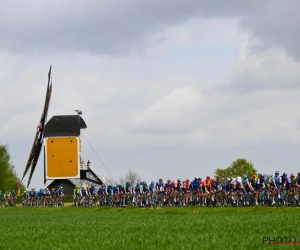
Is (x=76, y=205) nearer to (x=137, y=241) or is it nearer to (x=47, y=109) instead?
(x=47, y=109)

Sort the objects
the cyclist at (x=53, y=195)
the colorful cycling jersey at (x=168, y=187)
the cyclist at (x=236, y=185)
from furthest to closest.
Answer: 1. the cyclist at (x=53, y=195)
2. the colorful cycling jersey at (x=168, y=187)
3. the cyclist at (x=236, y=185)

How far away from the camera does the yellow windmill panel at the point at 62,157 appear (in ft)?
320

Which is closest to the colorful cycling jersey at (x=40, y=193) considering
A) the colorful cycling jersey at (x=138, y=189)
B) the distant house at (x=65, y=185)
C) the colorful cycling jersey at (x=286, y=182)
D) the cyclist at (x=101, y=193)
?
the cyclist at (x=101, y=193)

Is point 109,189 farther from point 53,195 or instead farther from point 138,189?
point 53,195

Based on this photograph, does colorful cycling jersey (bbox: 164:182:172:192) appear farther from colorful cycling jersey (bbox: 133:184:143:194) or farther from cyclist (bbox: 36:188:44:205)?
cyclist (bbox: 36:188:44:205)

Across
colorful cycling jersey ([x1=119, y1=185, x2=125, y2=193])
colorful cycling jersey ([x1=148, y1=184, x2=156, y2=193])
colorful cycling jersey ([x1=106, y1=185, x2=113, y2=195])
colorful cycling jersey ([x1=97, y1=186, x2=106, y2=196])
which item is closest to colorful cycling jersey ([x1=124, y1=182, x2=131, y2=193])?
colorful cycling jersey ([x1=119, y1=185, x2=125, y2=193])

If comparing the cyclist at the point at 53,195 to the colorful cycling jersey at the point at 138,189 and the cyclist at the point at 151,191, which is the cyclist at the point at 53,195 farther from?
the cyclist at the point at 151,191

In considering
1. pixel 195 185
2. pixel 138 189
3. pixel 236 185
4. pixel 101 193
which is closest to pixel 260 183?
pixel 236 185


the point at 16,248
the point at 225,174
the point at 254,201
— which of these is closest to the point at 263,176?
the point at 254,201

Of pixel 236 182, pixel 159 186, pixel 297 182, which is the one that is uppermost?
pixel 159 186

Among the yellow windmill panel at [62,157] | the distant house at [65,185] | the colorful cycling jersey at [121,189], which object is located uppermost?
the yellow windmill panel at [62,157]

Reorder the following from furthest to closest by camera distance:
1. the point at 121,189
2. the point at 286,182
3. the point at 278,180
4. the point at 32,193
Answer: the point at 32,193
the point at 121,189
the point at 278,180
the point at 286,182

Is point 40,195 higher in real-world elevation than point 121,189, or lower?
higher

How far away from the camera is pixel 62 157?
97.4 m
